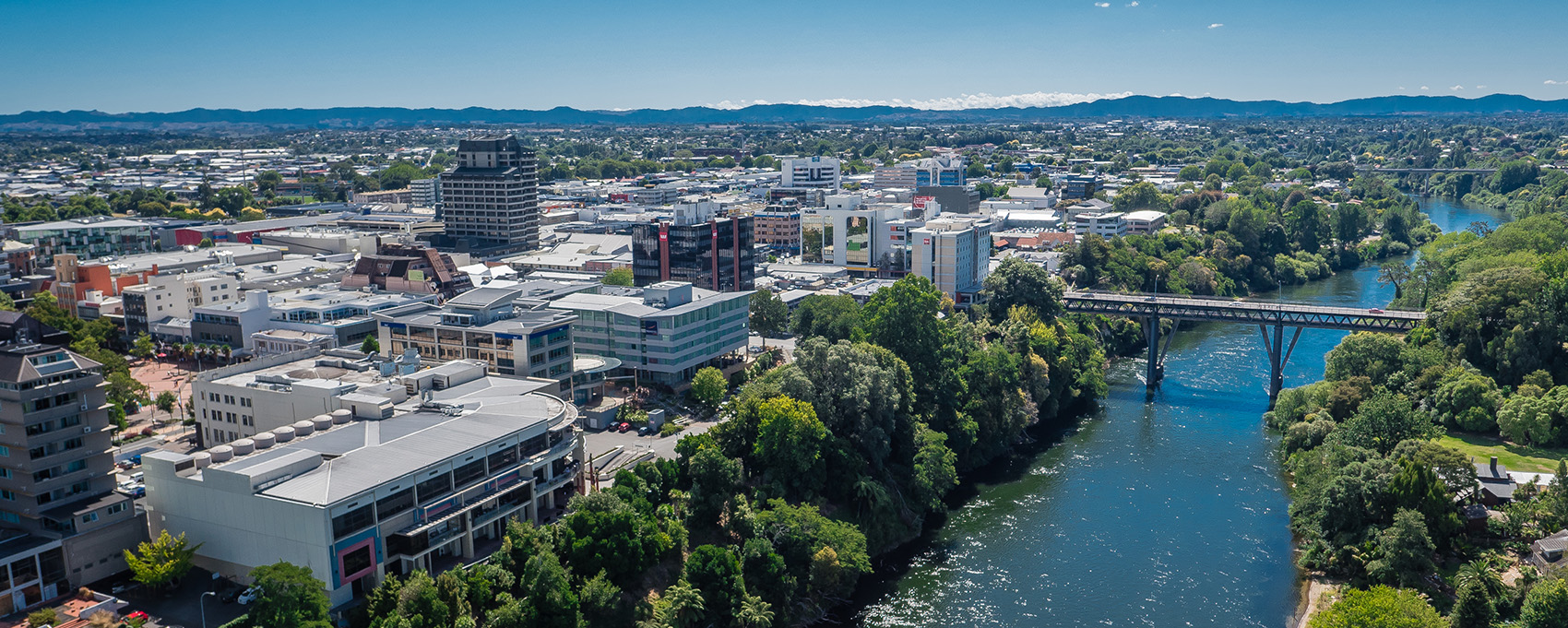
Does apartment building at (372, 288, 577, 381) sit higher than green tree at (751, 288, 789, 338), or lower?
higher

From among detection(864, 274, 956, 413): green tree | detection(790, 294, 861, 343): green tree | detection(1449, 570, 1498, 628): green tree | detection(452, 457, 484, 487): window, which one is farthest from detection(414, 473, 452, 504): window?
detection(790, 294, 861, 343): green tree

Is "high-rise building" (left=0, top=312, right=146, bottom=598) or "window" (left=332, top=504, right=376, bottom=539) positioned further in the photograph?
"high-rise building" (left=0, top=312, right=146, bottom=598)

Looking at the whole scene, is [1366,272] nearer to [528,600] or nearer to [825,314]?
[825,314]

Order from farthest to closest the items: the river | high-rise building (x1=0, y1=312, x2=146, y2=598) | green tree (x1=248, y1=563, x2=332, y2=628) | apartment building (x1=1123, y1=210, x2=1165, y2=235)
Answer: apartment building (x1=1123, y1=210, x2=1165, y2=235) → the river → high-rise building (x1=0, y1=312, x2=146, y2=598) → green tree (x1=248, y1=563, x2=332, y2=628)

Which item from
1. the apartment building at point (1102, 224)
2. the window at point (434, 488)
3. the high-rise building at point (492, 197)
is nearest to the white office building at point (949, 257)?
the apartment building at point (1102, 224)

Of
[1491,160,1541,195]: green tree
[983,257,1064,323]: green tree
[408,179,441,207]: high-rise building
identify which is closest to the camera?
[983,257,1064,323]: green tree

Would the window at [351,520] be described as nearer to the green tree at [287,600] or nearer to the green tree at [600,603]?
the green tree at [287,600]

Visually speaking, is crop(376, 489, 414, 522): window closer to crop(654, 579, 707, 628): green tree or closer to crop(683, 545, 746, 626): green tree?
crop(654, 579, 707, 628): green tree
